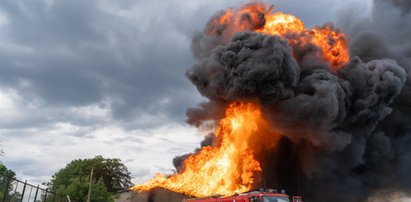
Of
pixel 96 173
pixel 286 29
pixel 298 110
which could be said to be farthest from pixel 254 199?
pixel 96 173

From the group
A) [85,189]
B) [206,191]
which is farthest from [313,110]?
[85,189]

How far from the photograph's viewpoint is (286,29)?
3594 cm

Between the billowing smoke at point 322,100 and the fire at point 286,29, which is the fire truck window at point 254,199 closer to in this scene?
the billowing smoke at point 322,100

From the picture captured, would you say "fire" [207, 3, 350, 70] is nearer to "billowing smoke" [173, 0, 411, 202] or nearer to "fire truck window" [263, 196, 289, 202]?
"billowing smoke" [173, 0, 411, 202]

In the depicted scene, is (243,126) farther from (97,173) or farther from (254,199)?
(97,173)

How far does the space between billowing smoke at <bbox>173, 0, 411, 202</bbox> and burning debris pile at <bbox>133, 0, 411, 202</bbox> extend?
0.10 m

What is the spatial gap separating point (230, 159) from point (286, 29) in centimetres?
1355

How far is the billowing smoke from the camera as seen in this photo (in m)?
30.5

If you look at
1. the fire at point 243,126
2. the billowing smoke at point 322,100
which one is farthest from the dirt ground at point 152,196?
the billowing smoke at point 322,100

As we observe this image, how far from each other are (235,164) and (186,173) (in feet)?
19.0

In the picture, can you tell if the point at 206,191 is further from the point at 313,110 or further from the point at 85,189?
the point at 85,189

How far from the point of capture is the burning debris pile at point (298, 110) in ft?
101

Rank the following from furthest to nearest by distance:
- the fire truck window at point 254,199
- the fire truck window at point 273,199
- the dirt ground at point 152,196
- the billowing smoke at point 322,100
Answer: the dirt ground at point 152,196
the billowing smoke at point 322,100
the fire truck window at point 273,199
the fire truck window at point 254,199

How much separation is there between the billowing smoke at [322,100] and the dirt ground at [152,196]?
6.47 m
